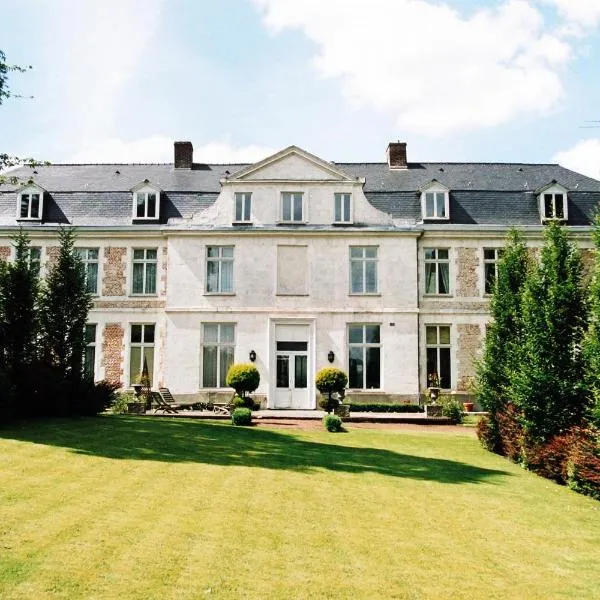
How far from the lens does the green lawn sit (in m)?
5.70

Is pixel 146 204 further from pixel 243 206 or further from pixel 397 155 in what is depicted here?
pixel 397 155

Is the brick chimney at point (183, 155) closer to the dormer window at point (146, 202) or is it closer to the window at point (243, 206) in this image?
the dormer window at point (146, 202)

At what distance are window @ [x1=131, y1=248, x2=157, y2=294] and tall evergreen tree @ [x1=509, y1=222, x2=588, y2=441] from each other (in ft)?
53.0

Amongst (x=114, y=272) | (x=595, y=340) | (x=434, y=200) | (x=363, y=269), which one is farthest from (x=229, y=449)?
(x=434, y=200)

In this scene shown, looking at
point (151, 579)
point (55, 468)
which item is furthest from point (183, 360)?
point (151, 579)

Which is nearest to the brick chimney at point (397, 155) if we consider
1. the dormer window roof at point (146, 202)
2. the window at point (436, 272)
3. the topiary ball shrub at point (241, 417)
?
the window at point (436, 272)

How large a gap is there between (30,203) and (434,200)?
1678cm

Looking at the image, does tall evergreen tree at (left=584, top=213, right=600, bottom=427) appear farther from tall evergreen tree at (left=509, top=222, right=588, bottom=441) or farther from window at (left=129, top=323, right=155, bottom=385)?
window at (left=129, top=323, right=155, bottom=385)

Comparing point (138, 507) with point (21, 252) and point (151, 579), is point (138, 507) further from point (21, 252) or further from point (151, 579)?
point (21, 252)

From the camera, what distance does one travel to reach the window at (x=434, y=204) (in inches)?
1008

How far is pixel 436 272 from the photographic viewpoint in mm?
25125

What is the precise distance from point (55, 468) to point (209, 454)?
3.11 metres

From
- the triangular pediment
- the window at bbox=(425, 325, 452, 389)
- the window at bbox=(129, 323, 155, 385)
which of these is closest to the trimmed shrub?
the window at bbox=(425, 325, 452, 389)

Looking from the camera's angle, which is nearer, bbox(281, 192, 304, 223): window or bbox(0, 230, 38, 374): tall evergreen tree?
bbox(0, 230, 38, 374): tall evergreen tree
